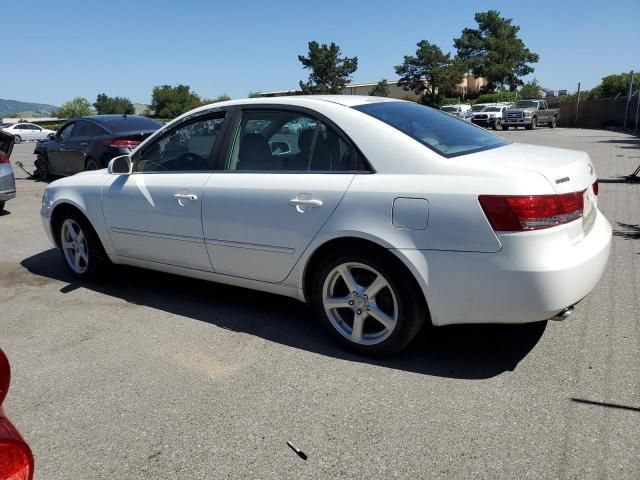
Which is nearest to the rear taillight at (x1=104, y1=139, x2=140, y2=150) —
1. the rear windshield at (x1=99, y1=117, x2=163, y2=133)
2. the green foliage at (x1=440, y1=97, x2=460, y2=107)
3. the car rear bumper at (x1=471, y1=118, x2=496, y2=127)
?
the rear windshield at (x1=99, y1=117, x2=163, y2=133)

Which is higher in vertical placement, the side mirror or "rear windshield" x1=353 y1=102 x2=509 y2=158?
"rear windshield" x1=353 y1=102 x2=509 y2=158

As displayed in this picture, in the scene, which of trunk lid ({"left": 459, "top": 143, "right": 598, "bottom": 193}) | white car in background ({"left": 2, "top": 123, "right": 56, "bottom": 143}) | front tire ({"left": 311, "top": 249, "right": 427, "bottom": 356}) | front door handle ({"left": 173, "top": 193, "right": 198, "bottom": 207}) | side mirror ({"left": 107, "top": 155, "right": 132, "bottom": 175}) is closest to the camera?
trunk lid ({"left": 459, "top": 143, "right": 598, "bottom": 193})

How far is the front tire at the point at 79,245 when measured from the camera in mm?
4910

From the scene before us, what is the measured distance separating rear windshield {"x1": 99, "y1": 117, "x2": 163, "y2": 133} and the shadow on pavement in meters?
6.41

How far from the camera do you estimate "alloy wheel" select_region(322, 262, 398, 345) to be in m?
3.29

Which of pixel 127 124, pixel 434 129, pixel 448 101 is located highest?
pixel 434 129

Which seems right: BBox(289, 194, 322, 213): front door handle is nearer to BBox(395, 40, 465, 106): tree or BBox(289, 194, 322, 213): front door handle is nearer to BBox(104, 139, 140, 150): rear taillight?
BBox(104, 139, 140, 150): rear taillight

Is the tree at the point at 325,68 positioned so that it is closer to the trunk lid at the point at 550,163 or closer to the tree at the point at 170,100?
the tree at the point at 170,100

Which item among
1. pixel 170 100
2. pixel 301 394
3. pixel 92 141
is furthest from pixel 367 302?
pixel 170 100

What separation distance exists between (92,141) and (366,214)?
31.4 feet

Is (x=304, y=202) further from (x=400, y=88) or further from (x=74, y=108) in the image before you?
(x=400, y=88)

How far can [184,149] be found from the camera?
434 cm

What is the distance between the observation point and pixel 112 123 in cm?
1141

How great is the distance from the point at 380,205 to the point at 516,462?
1474 mm
